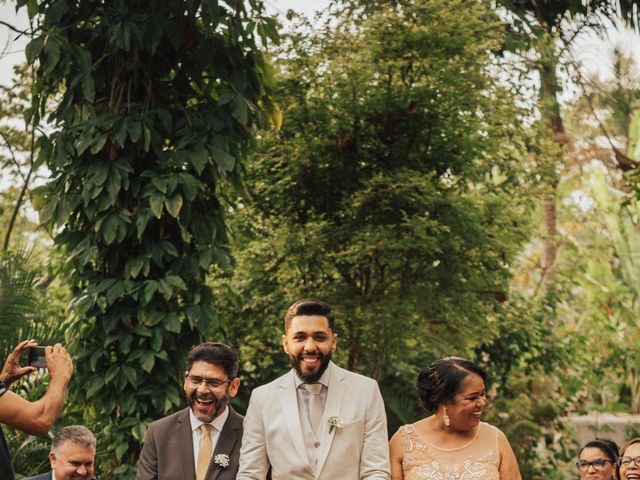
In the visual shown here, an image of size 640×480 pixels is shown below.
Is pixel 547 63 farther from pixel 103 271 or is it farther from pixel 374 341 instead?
pixel 103 271

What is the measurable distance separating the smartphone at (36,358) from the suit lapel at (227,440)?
1.10 meters

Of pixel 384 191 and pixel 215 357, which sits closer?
pixel 215 357

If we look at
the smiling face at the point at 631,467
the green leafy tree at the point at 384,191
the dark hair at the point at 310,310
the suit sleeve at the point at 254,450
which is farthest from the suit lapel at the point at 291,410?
the green leafy tree at the point at 384,191

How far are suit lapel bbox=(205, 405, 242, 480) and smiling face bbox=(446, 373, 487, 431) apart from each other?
1101 mm

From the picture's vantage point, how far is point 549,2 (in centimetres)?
1398

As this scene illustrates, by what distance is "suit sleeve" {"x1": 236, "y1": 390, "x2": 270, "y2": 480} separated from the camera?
472cm

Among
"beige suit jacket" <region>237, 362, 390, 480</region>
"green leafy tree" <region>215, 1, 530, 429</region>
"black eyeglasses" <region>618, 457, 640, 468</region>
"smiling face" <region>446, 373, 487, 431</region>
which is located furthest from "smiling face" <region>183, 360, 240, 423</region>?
"green leafy tree" <region>215, 1, 530, 429</region>

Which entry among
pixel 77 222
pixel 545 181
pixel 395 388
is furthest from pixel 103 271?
pixel 545 181

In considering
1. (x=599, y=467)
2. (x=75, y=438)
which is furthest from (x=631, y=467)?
(x=75, y=438)

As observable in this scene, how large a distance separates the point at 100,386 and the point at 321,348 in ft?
11.5

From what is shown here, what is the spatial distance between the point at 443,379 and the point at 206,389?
1.18m

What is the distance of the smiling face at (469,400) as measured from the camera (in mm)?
4957

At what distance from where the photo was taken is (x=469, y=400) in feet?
16.3

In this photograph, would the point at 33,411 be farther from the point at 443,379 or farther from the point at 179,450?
the point at 443,379
